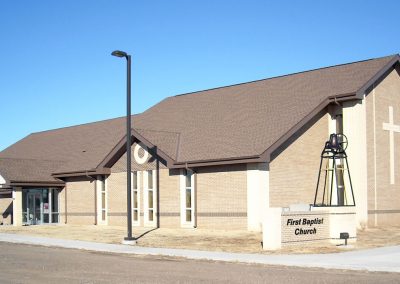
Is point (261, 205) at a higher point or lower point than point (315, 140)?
lower

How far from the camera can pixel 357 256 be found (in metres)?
19.0

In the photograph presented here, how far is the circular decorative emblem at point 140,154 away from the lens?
32938 millimetres

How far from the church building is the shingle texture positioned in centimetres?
8

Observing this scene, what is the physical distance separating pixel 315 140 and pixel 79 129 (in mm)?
24309

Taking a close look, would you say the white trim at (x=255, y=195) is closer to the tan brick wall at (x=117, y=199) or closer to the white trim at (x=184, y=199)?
the white trim at (x=184, y=199)

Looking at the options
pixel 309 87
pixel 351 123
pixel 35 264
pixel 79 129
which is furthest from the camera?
pixel 79 129

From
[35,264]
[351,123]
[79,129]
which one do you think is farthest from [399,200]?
[79,129]

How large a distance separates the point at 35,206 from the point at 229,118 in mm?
15637

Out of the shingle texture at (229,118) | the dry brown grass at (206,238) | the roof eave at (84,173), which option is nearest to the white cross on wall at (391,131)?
the shingle texture at (229,118)

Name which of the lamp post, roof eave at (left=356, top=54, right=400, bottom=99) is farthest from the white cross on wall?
the lamp post

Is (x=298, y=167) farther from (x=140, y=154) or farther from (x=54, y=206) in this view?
(x=54, y=206)

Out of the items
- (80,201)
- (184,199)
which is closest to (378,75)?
(184,199)

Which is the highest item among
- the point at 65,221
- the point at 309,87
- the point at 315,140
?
the point at 309,87

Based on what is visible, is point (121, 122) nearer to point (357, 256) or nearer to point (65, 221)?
point (65, 221)
